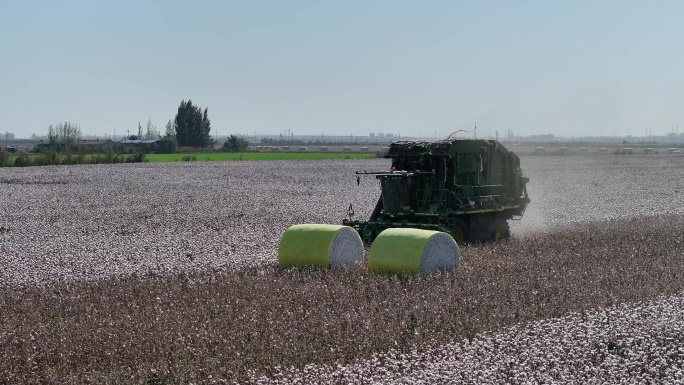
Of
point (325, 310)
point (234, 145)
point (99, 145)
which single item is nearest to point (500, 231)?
point (325, 310)

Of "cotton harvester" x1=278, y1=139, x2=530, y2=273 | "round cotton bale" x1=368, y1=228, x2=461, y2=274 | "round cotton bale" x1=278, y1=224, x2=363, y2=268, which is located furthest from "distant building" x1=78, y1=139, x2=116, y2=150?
"round cotton bale" x1=368, y1=228, x2=461, y2=274

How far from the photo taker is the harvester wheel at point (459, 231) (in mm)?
20906

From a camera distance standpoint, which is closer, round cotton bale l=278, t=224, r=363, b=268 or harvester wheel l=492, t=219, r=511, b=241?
round cotton bale l=278, t=224, r=363, b=268

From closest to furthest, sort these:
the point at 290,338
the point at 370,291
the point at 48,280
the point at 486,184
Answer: the point at 290,338
the point at 370,291
the point at 48,280
the point at 486,184

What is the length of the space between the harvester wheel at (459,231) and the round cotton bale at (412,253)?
3.95 metres

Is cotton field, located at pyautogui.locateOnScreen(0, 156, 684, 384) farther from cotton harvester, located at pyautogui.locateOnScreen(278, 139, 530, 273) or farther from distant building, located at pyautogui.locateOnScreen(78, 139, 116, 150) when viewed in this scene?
distant building, located at pyautogui.locateOnScreen(78, 139, 116, 150)

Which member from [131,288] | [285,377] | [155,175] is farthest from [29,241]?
[155,175]

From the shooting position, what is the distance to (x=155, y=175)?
186 ft

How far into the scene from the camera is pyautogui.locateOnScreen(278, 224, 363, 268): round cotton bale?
17188mm

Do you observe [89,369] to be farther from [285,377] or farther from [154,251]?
[154,251]

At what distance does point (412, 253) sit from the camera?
16.2 metres

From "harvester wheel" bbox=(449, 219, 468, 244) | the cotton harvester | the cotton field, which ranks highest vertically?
the cotton harvester

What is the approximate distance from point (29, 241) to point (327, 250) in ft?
31.6

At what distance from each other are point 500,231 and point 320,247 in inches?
281
